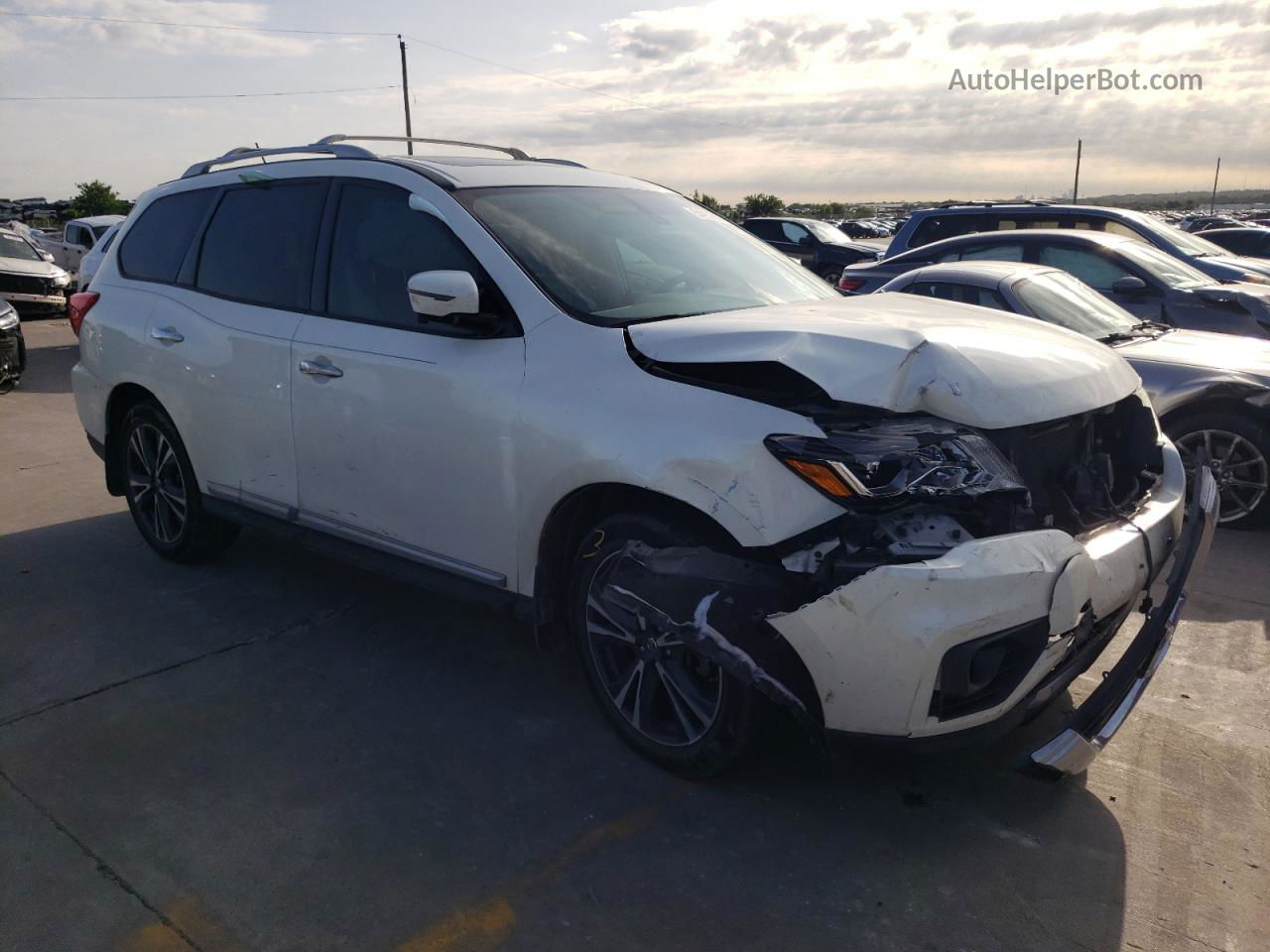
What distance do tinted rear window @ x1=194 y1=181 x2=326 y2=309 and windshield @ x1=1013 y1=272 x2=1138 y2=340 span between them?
13.9 feet

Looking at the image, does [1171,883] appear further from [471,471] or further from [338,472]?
[338,472]

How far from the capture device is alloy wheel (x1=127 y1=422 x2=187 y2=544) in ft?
16.6

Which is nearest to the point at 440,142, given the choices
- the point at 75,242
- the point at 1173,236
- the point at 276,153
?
the point at 276,153

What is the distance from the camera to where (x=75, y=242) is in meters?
21.0

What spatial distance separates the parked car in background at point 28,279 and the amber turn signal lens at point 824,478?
660 inches

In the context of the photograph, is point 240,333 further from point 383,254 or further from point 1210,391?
point 1210,391

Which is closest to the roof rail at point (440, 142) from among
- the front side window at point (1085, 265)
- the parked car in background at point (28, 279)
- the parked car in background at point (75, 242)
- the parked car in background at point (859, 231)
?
the front side window at point (1085, 265)

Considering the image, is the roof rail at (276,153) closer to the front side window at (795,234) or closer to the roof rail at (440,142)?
the roof rail at (440,142)

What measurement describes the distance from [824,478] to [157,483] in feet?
12.6

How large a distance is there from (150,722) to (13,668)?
0.89 m

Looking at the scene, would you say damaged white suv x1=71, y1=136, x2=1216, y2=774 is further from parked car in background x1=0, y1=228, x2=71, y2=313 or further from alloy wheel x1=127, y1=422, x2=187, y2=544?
parked car in background x1=0, y1=228, x2=71, y2=313

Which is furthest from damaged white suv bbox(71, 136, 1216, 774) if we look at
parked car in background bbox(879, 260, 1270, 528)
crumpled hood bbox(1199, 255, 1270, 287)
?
crumpled hood bbox(1199, 255, 1270, 287)

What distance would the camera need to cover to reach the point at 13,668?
4102mm

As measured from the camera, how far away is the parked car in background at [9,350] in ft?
32.9
